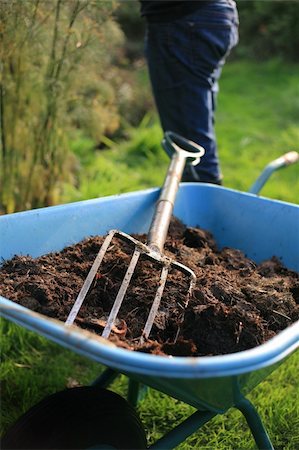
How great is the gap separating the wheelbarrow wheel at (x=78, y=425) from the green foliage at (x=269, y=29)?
692 centimetres

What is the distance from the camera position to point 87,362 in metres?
2.15

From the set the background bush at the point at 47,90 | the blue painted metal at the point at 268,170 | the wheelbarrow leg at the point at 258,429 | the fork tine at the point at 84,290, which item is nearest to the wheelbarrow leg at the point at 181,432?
the wheelbarrow leg at the point at 258,429

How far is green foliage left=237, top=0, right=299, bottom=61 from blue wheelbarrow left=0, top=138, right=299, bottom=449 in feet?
19.5

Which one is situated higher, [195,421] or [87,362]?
[195,421]

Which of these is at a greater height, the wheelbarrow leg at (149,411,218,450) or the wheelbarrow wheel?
the wheelbarrow leg at (149,411,218,450)

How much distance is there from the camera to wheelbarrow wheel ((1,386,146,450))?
127 cm

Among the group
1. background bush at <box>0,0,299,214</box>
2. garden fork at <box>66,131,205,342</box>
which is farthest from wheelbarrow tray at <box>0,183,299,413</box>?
background bush at <box>0,0,299,214</box>

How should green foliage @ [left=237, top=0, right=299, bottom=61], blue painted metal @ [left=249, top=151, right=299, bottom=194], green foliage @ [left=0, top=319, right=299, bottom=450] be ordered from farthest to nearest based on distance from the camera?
green foliage @ [left=237, top=0, right=299, bottom=61] → blue painted metal @ [left=249, top=151, right=299, bottom=194] → green foliage @ [left=0, top=319, right=299, bottom=450]

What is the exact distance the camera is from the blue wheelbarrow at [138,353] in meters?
1.00

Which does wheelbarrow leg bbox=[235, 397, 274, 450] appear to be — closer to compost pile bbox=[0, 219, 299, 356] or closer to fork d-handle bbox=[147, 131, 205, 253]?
compost pile bbox=[0, 219, 299, 356]

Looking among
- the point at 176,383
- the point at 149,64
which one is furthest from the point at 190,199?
the point at 176,383

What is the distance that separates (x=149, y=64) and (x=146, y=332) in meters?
A: 1.35

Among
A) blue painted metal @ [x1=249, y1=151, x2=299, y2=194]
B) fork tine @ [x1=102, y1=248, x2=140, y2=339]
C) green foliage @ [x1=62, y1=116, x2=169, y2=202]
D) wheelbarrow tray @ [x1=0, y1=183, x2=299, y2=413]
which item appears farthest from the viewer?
green foliage @ [x1=62, y1=116, x2=169, y2=202]

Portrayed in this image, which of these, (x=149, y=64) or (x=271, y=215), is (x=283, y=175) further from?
(x=271, y=215)
